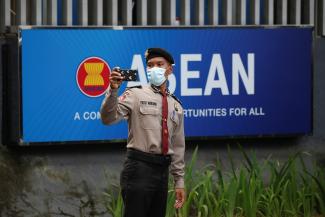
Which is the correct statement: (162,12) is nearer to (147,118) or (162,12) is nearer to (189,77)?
(189,77)

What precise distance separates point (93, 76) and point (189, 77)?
106 cm

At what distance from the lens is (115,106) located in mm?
8156

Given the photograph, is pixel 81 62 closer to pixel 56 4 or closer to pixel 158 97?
pixel 56 4

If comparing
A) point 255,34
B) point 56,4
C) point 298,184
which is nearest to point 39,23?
point 56,4

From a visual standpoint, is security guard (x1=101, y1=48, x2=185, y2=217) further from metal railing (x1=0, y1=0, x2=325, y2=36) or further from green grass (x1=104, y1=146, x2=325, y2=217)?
Result: metal railing (x1=0, y1=0, x2=325, y2=36)

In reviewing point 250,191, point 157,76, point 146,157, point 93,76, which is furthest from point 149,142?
point 250,191

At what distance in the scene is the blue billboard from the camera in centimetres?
1117

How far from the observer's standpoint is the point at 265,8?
12.4 metres

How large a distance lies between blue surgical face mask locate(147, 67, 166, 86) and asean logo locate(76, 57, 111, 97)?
274 cm

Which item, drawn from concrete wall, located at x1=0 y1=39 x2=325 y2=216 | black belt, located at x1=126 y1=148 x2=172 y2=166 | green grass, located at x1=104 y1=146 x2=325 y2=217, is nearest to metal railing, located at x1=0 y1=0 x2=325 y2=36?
concrete wall, located at x1=0 y1=39 x2=325 y2=216

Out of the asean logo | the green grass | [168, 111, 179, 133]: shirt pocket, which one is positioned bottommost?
the green grass

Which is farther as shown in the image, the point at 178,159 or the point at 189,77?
the point at 189,77

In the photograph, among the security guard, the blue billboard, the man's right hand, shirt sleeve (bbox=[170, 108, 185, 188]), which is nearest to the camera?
the man's right hand

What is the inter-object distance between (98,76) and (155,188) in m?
3.03
